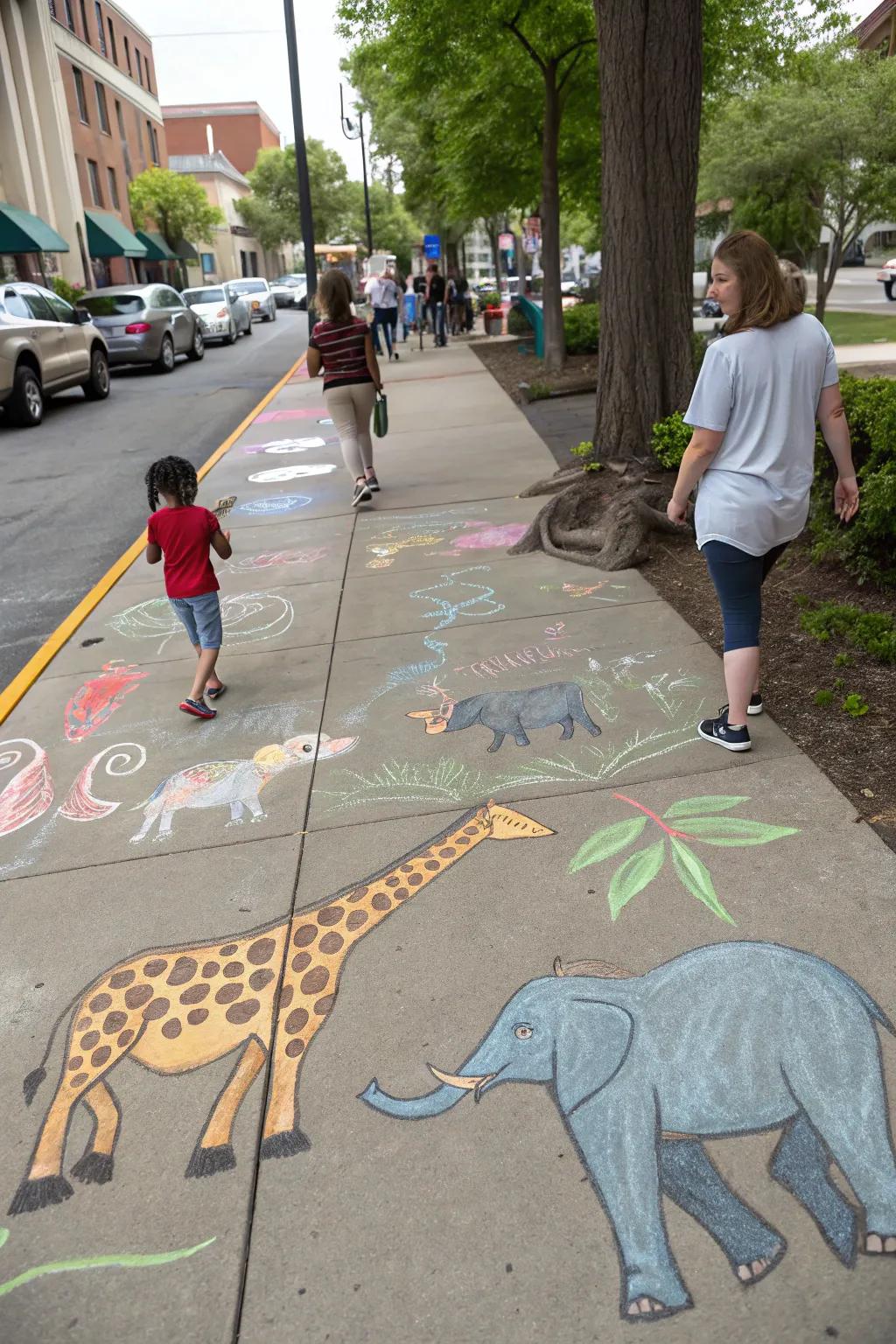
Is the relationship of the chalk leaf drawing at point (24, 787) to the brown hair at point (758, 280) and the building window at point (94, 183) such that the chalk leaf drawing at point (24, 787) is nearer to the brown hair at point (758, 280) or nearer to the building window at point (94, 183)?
the brown hair at point (758, 280)

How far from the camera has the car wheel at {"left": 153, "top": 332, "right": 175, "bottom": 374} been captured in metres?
21.2

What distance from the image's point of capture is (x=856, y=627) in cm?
479

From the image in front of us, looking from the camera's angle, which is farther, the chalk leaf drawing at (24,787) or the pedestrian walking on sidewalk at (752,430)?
the chalk leaf drawing at (24,787)

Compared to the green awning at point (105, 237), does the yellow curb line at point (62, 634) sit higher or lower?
lower

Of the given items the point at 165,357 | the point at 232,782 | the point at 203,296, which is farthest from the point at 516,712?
the point at 203,296

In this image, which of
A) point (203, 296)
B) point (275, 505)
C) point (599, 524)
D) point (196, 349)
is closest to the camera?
point (599, 524)

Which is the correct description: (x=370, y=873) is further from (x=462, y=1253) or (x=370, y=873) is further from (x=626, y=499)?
(x=626, y=499)

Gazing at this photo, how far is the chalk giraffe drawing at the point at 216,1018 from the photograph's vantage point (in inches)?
94.1

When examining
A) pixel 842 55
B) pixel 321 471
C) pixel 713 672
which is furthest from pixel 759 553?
pixel 842 55

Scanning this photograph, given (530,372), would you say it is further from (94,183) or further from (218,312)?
(94,183)

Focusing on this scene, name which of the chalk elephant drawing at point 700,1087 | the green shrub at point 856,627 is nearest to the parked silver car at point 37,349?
the green shrub at point 856,627

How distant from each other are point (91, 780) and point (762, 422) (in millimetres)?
3046

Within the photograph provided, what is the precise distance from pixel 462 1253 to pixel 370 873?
1.44m

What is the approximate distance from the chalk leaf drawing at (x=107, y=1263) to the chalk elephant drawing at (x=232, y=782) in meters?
1.78
